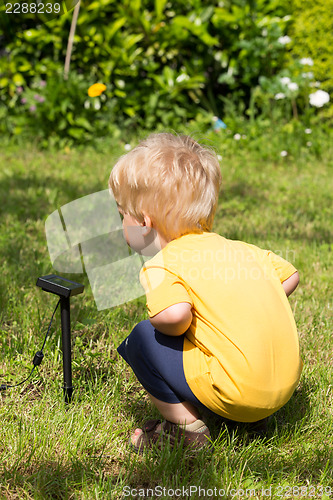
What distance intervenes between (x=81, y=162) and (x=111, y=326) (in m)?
3.10

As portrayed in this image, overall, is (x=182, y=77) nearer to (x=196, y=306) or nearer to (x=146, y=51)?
(x=146, y=51)

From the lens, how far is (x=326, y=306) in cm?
281

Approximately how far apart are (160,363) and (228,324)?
280mm

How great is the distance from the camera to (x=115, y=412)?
2.00m

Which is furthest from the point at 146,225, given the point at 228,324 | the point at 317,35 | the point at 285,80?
the point at 317,35

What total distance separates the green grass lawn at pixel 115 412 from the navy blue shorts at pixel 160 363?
18cm

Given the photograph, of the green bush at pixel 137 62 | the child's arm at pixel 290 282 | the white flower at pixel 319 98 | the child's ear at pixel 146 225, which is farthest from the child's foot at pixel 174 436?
the white flower at pixel 319 98

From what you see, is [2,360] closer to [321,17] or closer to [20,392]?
[20,392]

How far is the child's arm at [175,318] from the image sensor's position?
63.7 inches

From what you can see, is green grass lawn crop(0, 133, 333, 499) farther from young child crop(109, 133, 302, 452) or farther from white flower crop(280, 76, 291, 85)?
white flower crop(280, 76, 291, 85)

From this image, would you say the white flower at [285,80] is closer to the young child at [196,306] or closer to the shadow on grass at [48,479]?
the young child at [196,306]

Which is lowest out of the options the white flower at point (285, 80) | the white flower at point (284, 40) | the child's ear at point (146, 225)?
the white flower at point (285, 80)

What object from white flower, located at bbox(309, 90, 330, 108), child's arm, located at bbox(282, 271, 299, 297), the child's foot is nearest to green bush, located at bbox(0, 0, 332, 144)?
white flower, located at bbox(309, 90, 330, 108)

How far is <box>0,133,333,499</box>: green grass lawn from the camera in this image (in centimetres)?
167
